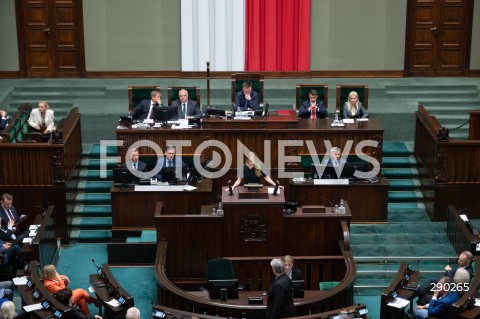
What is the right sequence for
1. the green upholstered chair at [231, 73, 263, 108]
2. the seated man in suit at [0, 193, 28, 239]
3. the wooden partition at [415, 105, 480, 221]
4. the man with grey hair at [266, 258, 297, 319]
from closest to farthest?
1. the man with grey hair at [266, 258, 297, 319]
2. the seated man in suit at [0, 193, 28, 239]
3. the wooden partition at [415, 105, 480, 221]
4. the green upholstered chair at [231, 73, 263, 108]

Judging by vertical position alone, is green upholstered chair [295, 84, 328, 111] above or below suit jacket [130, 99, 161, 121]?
above

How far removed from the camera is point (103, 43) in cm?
1831

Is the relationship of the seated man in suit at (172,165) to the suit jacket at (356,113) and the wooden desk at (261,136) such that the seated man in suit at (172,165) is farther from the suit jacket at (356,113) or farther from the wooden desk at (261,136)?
the suit jacket at (356,113)

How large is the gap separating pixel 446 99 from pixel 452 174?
11.6 ft

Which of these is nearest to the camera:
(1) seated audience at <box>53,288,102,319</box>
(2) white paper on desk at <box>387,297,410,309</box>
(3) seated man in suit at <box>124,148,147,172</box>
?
(1) seated audience at <box>53,288,102,319</box>

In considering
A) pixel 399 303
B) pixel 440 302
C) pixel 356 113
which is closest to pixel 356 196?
pixel 356 113

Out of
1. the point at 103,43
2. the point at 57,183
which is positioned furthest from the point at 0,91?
the point at 57,183

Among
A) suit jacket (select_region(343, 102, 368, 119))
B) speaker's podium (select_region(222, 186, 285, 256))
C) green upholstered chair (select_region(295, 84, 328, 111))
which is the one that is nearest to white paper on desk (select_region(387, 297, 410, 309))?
speaker's podium (select_region(222, 186, 285, 256))

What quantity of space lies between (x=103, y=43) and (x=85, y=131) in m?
2.74

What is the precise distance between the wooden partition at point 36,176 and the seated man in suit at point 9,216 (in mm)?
812

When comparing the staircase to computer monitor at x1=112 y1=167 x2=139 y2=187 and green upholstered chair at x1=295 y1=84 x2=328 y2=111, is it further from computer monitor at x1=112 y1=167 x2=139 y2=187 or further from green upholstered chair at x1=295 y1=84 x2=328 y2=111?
computer monitor at x1=112 y1=167 x2=139 y2=187

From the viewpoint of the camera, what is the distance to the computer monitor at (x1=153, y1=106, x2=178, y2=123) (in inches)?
576

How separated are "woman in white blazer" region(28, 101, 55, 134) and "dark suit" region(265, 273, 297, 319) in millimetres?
6210

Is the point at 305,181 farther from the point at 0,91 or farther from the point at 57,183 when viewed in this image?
the point at 0,91
